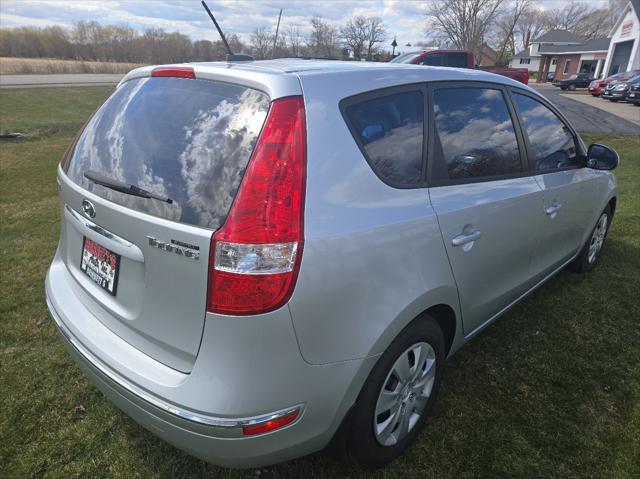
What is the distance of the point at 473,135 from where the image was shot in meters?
2.35

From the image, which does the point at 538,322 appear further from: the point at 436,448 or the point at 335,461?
the point at 335,461

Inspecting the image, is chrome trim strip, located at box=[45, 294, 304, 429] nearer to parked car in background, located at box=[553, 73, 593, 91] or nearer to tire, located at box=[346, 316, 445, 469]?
tire, located at box=[346, 316, 445, 469]

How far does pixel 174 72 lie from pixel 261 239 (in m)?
0.96

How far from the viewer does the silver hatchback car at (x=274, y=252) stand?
1.46m

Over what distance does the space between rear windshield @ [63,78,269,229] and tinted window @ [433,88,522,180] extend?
0.97m

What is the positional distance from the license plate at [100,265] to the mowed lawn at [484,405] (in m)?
0.91

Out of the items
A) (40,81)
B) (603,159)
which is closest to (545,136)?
(603,159)

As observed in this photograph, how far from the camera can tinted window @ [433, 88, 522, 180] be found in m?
2.15

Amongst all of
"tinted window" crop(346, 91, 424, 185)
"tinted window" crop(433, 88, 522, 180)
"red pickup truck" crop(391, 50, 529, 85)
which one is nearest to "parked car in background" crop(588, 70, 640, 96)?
"red pickup truck" crop(391, 50, 529, 85)

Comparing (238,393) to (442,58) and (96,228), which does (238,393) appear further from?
(442,58)

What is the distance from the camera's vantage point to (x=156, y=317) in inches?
64.7

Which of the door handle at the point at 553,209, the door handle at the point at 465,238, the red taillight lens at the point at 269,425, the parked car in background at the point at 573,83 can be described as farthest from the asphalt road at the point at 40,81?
the parked car in background at the point at 573,83

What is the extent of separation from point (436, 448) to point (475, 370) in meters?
0.75

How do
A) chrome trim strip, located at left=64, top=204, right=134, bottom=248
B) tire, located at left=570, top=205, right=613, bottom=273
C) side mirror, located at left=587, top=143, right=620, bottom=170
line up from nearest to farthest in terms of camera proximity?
chrome trim strip, located at left=64, top=204, right=134, bottom=248
side mirror, located at left=587, top=143, right=620, bottom=170
tire, located at left=570, top=205, right=613, bottom=273
